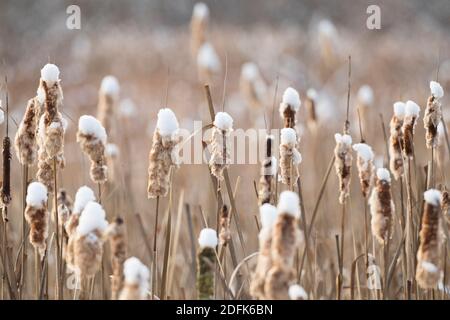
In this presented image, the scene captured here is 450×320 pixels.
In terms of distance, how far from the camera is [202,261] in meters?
1.11

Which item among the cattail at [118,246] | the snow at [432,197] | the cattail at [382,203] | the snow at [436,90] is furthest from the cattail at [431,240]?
the cattail at [118,246]

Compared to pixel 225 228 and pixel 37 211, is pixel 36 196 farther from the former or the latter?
pixel 225 228

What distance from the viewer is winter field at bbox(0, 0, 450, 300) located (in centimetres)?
120

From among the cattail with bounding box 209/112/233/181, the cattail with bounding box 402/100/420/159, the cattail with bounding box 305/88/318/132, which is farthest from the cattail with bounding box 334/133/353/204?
the cattail with bounding box 305/88/318/132

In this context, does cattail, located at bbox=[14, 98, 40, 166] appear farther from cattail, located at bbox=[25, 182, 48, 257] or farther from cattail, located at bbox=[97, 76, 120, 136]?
cattail, located at bbox=[97, 76, 120, 136]

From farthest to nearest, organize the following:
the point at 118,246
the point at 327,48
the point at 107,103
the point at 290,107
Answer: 1. the point at 327,48
2. the point at 107,103
3. the point at 290,107
4. the point at 118,246

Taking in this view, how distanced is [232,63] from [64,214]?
909 cm

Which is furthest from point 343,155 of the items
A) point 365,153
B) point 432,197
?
point 432,197

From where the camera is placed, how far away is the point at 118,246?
103 centimetres

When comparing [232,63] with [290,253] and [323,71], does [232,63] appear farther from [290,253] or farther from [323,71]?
[290,253]

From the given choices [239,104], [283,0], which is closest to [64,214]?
[239,104]

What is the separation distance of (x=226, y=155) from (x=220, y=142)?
0.08ft

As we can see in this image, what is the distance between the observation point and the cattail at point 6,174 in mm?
1287
